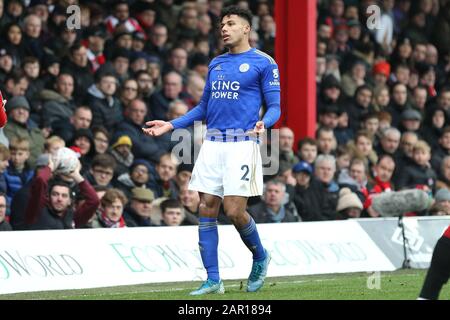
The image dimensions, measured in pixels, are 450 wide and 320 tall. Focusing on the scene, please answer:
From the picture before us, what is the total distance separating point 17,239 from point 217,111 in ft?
7.15

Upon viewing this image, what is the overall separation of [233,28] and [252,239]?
5.48 ft

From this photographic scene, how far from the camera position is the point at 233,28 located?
9930mm

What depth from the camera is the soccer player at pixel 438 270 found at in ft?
25.1

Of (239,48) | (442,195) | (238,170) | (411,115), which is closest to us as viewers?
(238,170)

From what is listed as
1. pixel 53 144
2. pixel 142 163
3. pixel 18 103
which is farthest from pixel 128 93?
pixel 53 144

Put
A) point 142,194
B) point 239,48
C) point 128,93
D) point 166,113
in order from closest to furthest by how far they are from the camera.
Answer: point 239,48 < point 142,194 < point 128,93 < point 166,113

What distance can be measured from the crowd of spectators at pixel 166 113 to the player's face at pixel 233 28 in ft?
9.52

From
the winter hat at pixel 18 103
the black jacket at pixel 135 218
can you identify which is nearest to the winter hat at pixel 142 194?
the black jacket at pixel 135 218

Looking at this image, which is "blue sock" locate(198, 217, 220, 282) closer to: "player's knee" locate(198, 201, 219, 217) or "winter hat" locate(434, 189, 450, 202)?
"player's knee" locate(198, 201, 219, 217)

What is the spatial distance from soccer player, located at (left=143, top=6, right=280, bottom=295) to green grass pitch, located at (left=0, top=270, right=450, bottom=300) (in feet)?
1.34

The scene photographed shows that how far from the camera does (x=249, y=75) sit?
32.6ft

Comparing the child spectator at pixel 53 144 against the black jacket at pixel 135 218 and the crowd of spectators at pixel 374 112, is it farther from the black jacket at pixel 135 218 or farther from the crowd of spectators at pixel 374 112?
the crowd of spectators at pixel 374 112

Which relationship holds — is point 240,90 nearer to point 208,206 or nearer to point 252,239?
point 208,206
